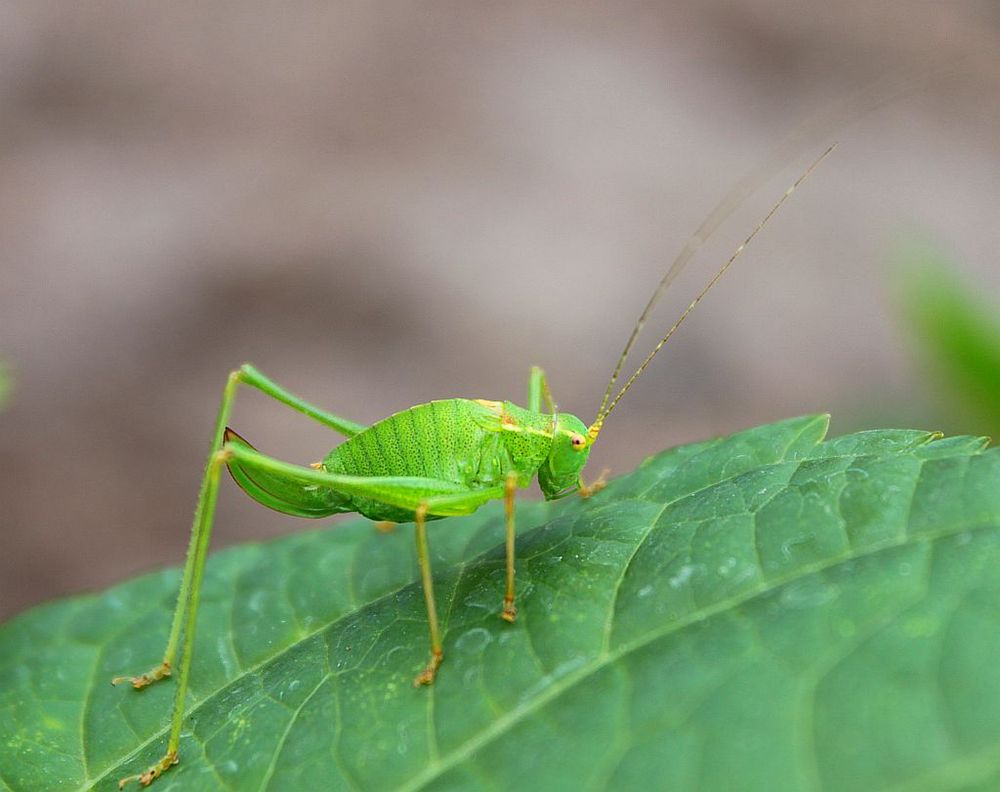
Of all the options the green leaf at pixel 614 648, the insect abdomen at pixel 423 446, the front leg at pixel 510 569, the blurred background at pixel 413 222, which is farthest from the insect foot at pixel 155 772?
the blurred background at pixel 413 222

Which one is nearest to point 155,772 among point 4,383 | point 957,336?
point 4,383

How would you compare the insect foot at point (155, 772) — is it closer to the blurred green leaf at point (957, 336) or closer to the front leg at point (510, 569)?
the front leg at point (510, 569)

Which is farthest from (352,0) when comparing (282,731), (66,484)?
(282,731)

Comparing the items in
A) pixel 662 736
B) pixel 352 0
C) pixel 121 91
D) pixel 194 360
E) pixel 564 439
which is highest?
pixel 352 0

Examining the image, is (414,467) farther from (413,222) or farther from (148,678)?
(413,222)

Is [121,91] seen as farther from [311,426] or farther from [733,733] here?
[733,733]

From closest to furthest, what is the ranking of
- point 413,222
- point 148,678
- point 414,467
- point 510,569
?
point 510,569, point 148,678, point 414,467, point 413,222
